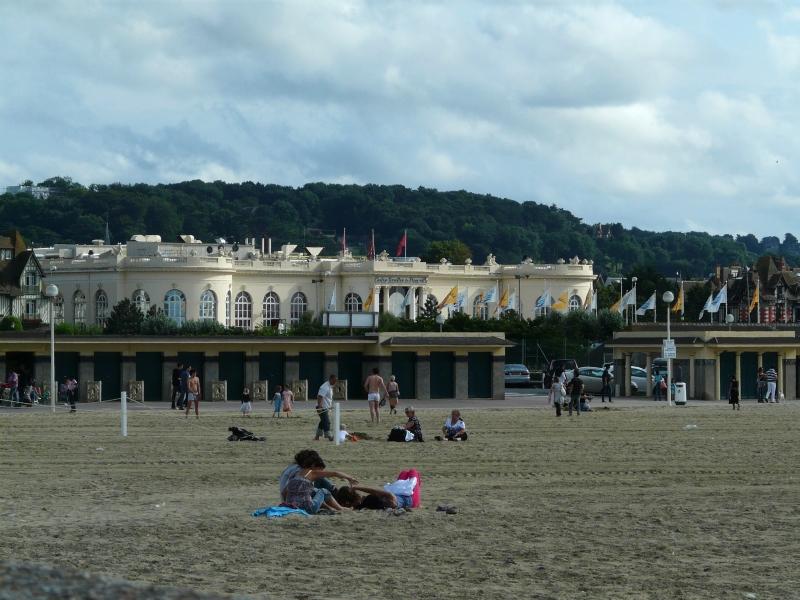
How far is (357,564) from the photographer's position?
15.2m

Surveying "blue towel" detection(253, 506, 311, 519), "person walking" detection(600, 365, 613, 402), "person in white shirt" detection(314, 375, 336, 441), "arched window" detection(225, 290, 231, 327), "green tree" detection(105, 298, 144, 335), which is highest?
"arched window" detection(225, 290, 231, 327)

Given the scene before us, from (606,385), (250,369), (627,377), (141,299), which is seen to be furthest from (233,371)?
(141,299)

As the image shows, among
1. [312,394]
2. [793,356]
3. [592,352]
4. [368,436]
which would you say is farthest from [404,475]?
[592,352]

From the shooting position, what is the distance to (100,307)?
106125 mm

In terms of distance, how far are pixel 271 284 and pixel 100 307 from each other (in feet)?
39.8

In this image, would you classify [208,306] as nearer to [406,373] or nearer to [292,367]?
[406,373]

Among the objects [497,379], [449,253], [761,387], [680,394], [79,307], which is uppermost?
[449,253]

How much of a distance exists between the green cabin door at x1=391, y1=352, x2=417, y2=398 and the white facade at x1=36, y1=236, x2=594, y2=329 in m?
47.6

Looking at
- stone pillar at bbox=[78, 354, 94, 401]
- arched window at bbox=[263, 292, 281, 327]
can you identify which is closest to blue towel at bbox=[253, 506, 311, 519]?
stone pillar at bbox=[78, 354, 94, 401]

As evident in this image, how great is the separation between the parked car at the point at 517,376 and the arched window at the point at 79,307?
4822 cm

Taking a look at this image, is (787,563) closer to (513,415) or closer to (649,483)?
(649,483)

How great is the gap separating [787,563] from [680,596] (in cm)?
210

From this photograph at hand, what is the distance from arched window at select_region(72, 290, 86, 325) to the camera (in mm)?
107525

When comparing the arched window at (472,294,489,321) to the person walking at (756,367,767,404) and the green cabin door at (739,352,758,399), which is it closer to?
the green cabin door at (739,352,758,399)
